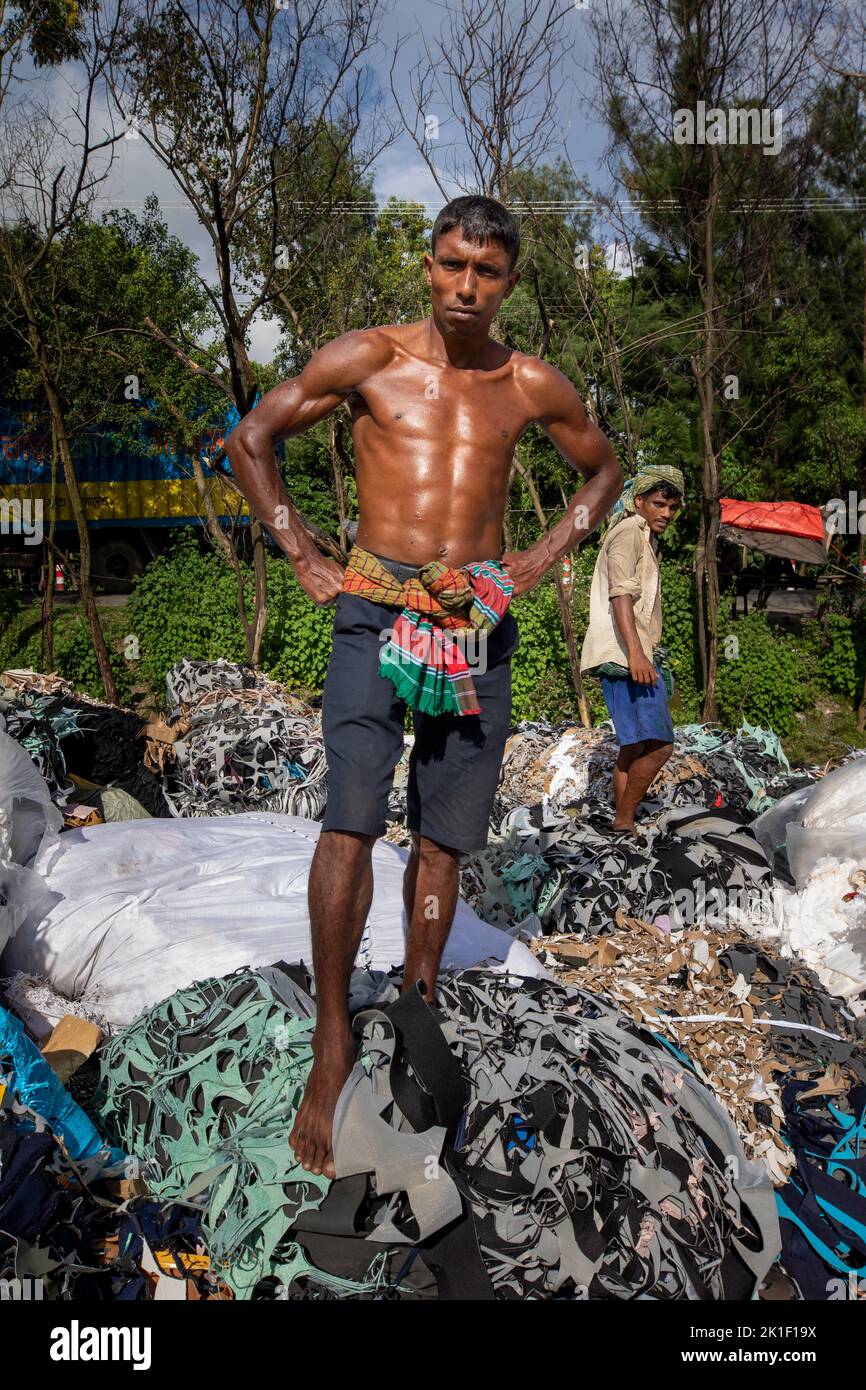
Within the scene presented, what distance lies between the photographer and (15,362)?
47.9 ft

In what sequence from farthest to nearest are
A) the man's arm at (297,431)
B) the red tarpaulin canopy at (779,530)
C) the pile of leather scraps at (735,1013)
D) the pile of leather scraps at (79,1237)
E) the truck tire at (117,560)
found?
1. the truck tire at (117,560)
2. the red tarpaulin canopy at (779,530)
3. the pile of leather scraps at (735,1013)
4. the man's arm at (297,431)
5. the pile of leather scraps at (79,1237)

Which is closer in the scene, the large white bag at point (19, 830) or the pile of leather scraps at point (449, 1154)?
the pile of leather scraps at point (449, 1154)

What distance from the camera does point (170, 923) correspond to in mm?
3445

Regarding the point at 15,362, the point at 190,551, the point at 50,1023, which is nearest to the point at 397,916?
the point at 50,1023

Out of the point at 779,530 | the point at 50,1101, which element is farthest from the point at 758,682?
the point at 50,1101

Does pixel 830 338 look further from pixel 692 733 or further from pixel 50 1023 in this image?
pixel 50 1023

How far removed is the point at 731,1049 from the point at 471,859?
Result: 1765 mm

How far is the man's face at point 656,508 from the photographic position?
4.98 meters

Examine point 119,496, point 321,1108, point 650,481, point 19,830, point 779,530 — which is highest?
point 119,496

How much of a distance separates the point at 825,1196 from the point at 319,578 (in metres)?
2.11

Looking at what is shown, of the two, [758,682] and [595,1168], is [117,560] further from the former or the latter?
[595,1168]

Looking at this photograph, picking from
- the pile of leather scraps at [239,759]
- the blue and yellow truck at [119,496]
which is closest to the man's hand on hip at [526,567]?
the pile of leather scraps at [239,759]

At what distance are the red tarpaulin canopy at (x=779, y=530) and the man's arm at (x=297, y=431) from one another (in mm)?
9958

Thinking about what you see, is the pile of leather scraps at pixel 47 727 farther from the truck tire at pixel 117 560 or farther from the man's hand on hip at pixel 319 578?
the truck tire at pixel 117 560
